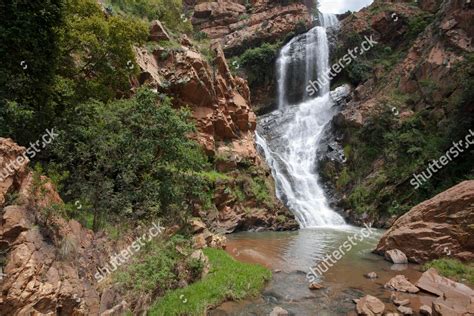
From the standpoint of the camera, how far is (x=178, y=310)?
789 centimetres

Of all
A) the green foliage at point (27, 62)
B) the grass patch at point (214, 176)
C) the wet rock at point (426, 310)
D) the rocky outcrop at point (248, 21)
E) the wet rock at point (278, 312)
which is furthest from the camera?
the rocky outcrop at point (248, 21)

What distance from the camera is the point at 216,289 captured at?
928cm

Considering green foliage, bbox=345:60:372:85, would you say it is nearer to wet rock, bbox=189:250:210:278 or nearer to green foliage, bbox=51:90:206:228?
green foliage, bbox=51:90:206:228

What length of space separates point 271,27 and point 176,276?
1855 inches

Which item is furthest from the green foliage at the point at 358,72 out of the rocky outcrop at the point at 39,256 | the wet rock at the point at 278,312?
the rocky outcrop at the point at 39,256

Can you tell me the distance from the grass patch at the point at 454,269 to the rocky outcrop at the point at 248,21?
139 ft

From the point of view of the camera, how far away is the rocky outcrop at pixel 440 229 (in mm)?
12398

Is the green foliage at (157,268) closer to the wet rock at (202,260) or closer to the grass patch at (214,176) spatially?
the wet rock at (202,260)

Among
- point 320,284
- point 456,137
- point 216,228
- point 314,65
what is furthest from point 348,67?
point 320,284

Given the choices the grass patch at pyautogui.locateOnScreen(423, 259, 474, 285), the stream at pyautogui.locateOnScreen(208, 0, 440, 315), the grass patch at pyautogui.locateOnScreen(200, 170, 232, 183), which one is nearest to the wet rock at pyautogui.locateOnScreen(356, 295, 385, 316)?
the stream at pyautogui.locateOnScreen(208, 0, 440, 315)

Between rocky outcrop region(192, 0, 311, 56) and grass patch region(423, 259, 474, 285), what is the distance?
139 ft

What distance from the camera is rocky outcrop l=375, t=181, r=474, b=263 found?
488 inches

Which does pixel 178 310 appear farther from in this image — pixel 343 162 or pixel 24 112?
pixel 343 162

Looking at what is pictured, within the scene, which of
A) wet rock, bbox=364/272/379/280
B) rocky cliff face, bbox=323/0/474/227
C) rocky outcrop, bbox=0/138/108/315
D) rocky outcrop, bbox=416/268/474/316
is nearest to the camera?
rocky outcrop, bbox=0/138/108/315
